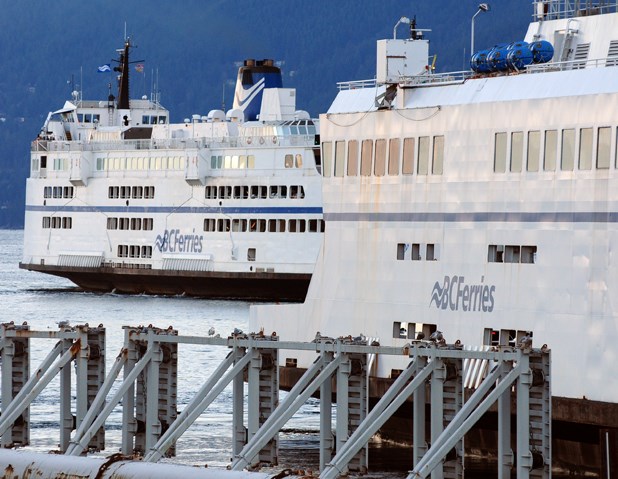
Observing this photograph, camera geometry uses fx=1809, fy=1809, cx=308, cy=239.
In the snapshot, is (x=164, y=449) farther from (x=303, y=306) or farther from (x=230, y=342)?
(x=303, y=306)

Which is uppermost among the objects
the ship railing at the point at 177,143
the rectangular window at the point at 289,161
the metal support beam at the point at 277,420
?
the ship railing at the point at 177,143

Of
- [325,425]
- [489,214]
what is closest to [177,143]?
[489,214]

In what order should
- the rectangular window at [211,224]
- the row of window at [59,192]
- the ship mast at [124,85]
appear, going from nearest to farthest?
the rectangular window at [211,224] → the row of window at [59,192] → the ship mast at [124,85]

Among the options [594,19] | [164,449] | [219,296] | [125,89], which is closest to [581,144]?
[594,19]

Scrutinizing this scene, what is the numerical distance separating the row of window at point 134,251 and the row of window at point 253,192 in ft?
19.6

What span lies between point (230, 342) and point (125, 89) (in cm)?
9215

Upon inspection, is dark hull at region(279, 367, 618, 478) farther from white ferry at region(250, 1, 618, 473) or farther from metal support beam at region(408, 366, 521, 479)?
metal support beam at region(408, 366, 521, 479)

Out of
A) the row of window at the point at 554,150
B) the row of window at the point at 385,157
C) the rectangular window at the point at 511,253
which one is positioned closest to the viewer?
the row of window at the point at 554,150

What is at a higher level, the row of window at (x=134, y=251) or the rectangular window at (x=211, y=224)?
the rectangular window at (x=211, y=224)

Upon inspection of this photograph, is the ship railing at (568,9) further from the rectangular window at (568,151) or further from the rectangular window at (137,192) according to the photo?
the rectangular window at (137,192)

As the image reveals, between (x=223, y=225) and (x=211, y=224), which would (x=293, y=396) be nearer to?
(x=223, y=225)

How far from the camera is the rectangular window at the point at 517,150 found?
32094 millimetres

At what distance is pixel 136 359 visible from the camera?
3084 centimetres

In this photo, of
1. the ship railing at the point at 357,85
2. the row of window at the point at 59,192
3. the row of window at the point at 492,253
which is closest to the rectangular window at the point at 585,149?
the row of window at the point at 492,253
